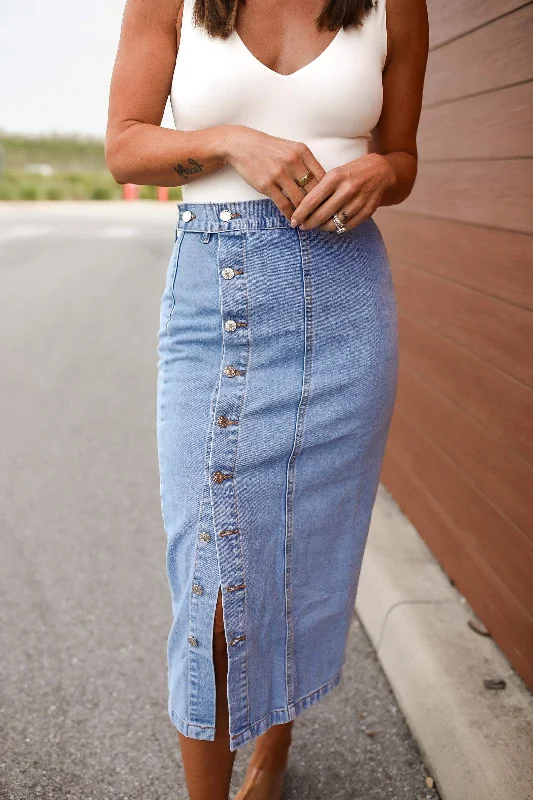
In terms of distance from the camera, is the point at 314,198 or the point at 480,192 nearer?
the point at 314,198

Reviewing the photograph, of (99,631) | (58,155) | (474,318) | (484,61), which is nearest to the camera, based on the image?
(484,61)

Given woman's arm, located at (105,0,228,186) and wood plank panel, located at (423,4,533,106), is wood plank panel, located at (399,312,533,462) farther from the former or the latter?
woman's arm, located at (105,0,228,186)

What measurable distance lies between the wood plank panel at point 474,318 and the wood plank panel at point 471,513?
411mm

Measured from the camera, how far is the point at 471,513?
2.41 metres

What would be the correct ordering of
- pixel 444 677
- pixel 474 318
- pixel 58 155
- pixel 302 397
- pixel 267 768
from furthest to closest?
pixel 58 155, pixel 474 318, pixel 444 677, pixel 267 768, pixel 302 397

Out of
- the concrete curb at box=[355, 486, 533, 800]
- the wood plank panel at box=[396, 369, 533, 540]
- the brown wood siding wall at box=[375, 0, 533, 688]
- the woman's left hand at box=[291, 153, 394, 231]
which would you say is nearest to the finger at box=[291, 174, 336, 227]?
the woman's left hand at box=[291, 153, 394, 231]

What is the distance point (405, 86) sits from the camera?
4.83 ft

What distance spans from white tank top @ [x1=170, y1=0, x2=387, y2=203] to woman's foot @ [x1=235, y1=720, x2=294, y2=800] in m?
1.19

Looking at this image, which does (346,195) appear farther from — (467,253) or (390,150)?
(467,253)

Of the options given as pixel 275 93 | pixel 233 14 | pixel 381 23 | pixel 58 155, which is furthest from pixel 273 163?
pixel 58 155

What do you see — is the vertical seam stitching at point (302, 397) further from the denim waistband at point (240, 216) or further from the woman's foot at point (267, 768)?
the woman's foot at point (267, 768)

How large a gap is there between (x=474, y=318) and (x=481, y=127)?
0.55 meters

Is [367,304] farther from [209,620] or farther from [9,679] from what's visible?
[9,679]

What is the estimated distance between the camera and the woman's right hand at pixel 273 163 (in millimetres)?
1250
